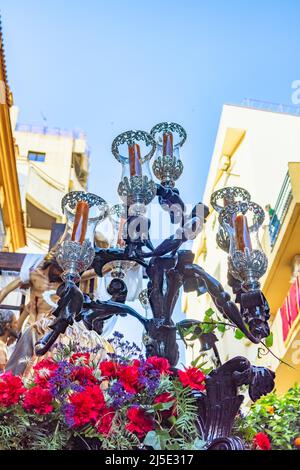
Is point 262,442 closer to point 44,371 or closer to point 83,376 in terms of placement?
point 83,376

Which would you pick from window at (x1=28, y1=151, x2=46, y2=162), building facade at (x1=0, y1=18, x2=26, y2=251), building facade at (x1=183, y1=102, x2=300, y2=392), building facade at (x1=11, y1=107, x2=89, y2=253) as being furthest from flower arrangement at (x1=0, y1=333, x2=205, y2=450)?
window at (x1=28, y1=151, x2=46, y2=162)

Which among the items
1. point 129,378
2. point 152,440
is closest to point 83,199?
point 129,378

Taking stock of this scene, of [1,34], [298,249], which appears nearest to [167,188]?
[298,249]

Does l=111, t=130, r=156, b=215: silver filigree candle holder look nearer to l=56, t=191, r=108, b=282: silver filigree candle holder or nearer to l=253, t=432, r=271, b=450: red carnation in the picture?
l=56, t=191, r=108, b=282: silver filigree candle holder

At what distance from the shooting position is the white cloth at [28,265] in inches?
A: 242

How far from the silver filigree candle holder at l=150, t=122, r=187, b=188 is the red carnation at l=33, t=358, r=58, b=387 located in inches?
57.9

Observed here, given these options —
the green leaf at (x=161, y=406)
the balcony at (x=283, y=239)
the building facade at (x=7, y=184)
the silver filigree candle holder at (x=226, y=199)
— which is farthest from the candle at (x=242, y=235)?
the building facade at (x=7, y=184)

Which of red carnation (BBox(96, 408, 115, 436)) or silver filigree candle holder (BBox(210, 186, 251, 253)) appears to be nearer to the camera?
red carnation (BBox(96, 408, 115, 436))

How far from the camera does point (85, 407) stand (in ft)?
7.08

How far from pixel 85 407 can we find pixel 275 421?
907 mm

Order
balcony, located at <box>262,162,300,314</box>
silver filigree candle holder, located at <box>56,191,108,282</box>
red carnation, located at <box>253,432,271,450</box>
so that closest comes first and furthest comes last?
red carnation, located at <box>253,432,271,450</box>
silver filigree candle holder, located at <box>56,191,108,282</box>
balcony, located at <box>262,162,300,314</box>

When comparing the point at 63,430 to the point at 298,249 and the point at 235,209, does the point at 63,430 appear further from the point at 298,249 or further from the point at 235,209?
the point at 298,249

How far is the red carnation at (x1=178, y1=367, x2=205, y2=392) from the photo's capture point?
2365 mm
